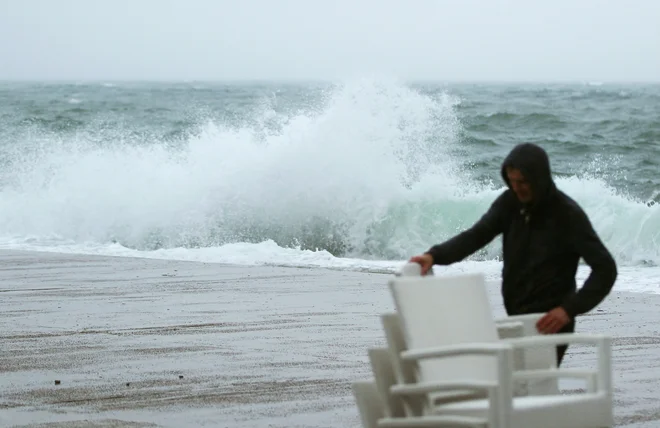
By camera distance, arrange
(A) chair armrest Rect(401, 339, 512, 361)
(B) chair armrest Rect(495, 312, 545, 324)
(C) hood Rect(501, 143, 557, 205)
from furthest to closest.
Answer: (B) chair armrest Rect(495, 312, 545, 324) → (C) hood Rect(501, 143, 557, 205) → (A) chair armrest Rect(401, 339, 512, 361)

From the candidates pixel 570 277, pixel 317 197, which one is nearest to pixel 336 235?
pixel 317 197

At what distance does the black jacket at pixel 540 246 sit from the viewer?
5.17 metres

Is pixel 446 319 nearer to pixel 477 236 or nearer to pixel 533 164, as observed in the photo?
pixel 477 236

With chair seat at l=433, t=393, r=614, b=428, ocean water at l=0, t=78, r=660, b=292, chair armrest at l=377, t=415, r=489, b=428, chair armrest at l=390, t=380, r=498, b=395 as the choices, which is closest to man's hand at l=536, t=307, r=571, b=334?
chair seat at l=433, t=393, r=614, b=428

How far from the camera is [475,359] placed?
206 inches

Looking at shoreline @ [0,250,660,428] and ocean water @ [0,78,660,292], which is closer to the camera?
shoreline @ [0,250,660,428]

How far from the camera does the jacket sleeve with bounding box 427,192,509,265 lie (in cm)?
550

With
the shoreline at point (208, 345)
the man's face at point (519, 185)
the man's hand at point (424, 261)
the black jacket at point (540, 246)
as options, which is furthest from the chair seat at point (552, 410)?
the shoreline at point (208, 345)

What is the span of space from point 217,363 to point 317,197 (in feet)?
43.3

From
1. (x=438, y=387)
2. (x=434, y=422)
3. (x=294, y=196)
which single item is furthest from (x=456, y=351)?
(x=294, y=196)

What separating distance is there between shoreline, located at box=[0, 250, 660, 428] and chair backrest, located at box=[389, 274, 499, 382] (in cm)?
136

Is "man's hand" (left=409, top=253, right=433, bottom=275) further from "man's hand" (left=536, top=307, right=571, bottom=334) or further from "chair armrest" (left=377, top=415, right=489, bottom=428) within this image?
"chair armrest" (left=377, top=415, right=489, bottom=428)

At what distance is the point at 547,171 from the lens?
516 centimetres

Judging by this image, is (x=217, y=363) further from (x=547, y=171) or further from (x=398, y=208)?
(x=398, y=208)
